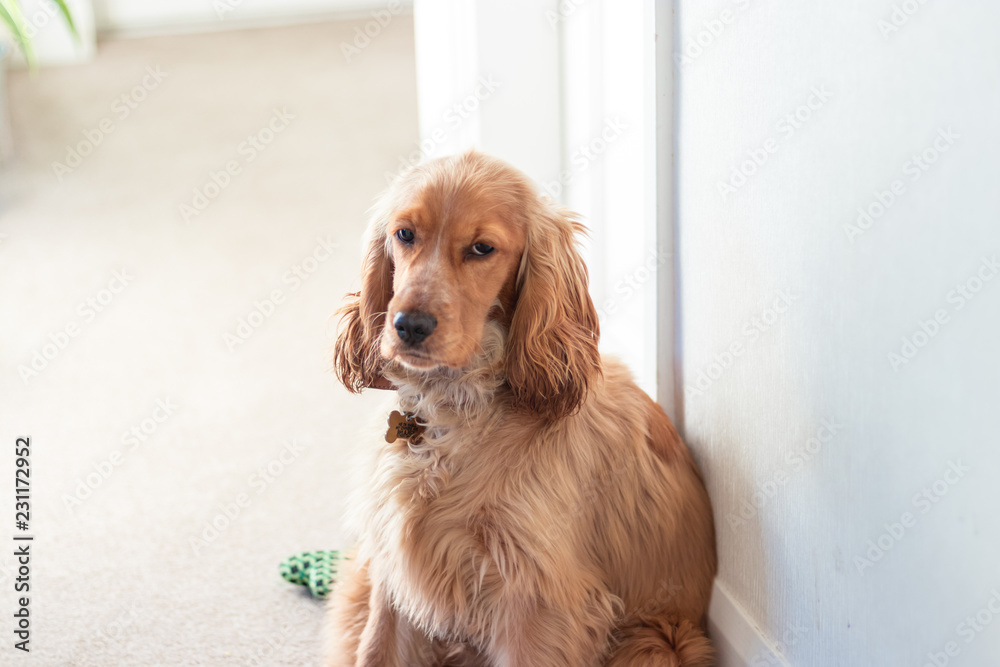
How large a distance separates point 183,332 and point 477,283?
237 cm

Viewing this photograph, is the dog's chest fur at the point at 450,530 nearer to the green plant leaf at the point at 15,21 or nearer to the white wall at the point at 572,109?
the white wall at the point at 572,109

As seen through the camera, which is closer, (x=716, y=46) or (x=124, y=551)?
(x=716, y=46)

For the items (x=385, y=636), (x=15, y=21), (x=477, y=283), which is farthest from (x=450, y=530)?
(x=15, y=21)

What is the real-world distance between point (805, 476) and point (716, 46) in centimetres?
66

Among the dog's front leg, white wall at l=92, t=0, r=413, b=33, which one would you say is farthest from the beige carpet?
white wall at l=92, t=0, r=413, b=33

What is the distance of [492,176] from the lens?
1.33 meters

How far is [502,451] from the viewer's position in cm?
135

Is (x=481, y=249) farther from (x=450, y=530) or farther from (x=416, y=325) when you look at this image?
(x=450, y=530)

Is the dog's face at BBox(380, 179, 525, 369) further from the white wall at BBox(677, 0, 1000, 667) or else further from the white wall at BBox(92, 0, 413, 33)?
the white wall at BBox(92, 0, 413, 33)

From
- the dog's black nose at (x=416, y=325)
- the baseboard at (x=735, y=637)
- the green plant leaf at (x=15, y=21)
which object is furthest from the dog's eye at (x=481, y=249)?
the green plant leaf at (x=15, y=21)

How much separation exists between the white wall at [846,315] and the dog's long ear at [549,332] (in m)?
0.25

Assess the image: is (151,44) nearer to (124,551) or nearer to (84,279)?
(84,279)

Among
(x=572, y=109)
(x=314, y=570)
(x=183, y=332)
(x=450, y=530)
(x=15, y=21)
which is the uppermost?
(x=15, y=21)

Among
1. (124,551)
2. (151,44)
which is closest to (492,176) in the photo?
(124,551)
